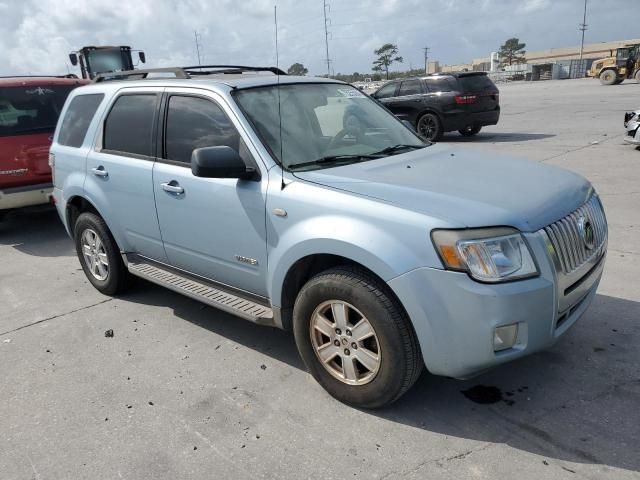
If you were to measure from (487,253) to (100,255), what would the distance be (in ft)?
12.2

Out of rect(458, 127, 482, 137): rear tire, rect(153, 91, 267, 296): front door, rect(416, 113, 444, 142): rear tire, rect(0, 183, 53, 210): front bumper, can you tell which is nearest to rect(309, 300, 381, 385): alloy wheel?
rect(153, 91, 267, 296): front door

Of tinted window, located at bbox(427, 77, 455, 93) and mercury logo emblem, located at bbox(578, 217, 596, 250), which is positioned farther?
tinted window, located at bbox(427, 77, 455, 93)

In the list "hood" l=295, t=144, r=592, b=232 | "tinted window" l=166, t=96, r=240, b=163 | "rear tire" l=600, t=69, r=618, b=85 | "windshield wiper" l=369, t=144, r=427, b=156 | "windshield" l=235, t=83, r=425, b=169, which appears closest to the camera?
"hood" l=295, t=144, r=592, b=232

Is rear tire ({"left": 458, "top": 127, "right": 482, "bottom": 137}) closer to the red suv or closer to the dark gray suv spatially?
the dark gray suv

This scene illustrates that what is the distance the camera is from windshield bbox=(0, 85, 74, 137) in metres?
7.15

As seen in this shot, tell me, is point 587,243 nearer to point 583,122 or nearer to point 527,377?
point 527,377

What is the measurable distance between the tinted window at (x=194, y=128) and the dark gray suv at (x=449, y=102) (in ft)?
35.9

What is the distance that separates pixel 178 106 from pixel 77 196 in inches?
66.7

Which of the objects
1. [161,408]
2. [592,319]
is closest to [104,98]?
[161,408]

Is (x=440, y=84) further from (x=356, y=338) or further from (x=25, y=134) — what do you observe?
(x=356, y=338)

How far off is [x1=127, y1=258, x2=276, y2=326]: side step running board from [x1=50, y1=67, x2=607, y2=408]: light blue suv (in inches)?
0.6

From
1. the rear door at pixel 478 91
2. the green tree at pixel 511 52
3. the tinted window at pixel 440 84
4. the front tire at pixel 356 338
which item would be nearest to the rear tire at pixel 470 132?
the rear door at pixel 478 91

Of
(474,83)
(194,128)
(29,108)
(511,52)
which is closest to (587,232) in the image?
(194,128)

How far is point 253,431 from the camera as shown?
3008 mm
